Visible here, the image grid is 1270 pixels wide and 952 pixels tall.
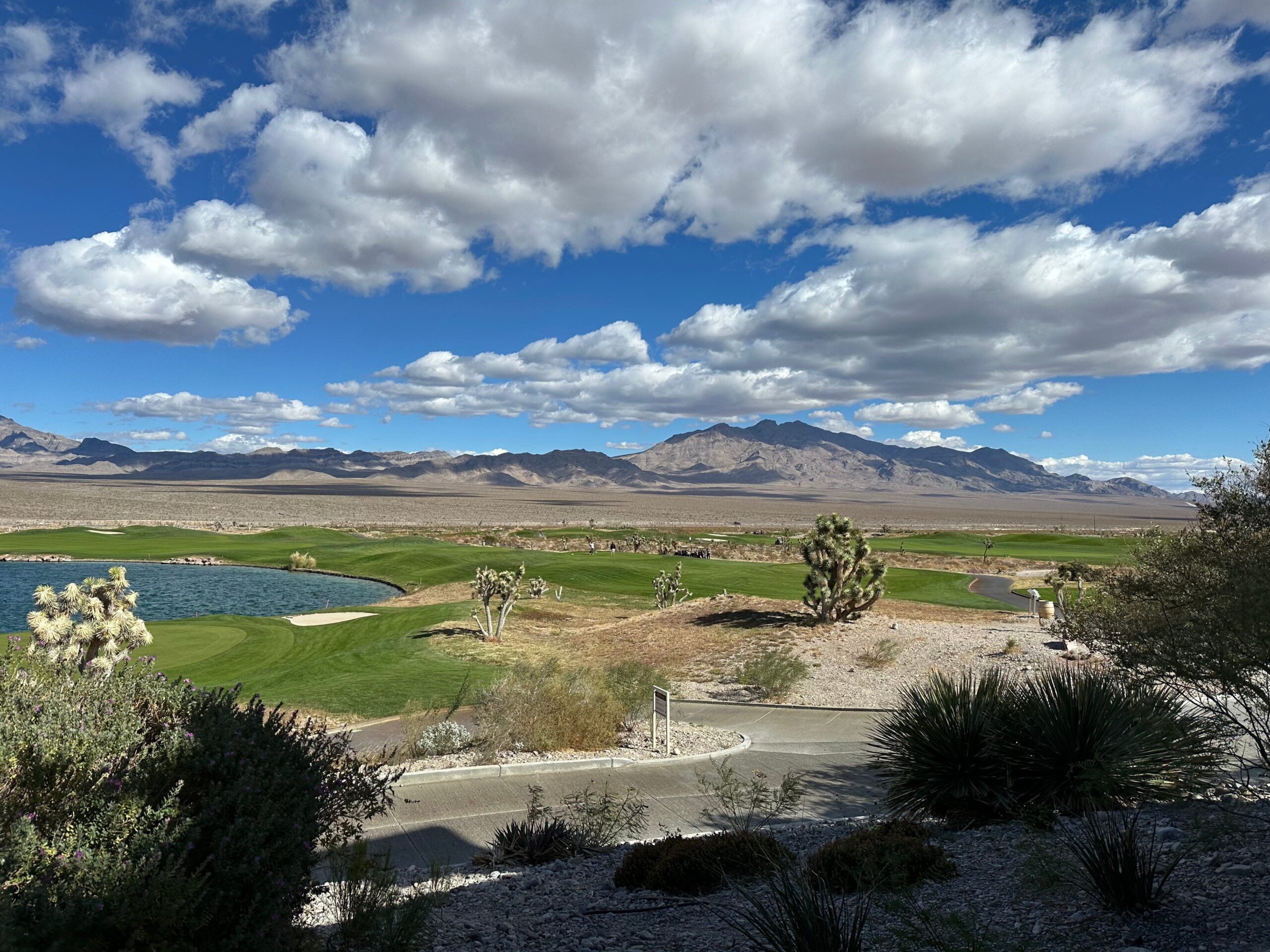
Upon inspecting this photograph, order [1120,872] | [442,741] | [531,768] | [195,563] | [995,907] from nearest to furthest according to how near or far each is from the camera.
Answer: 1. [1120,872]
2. [995,907]
3. [531,768]
4. [442,741]
5. [195,563]

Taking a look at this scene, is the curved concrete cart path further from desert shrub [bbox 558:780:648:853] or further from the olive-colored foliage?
the olive-colored foliage

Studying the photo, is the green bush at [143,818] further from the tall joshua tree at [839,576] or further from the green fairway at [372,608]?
the tall joshua tree at [839,576]

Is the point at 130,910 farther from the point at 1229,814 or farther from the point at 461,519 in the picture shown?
the point at 461,519

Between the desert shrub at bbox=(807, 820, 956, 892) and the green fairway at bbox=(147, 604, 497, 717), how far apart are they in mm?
13536

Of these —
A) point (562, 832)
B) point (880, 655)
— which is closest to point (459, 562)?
point (880, 655)

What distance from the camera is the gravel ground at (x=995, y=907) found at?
17.1 feet

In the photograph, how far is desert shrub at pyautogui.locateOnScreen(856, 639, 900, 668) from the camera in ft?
69.3

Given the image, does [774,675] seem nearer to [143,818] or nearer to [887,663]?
[887,663]

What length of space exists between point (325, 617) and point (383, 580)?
1851 cm

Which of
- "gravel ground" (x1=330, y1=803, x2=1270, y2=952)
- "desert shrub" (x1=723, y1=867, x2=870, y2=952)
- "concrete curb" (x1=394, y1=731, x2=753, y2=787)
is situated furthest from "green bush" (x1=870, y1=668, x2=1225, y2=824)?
"concrete curb" (x1=394, y1=731, x2=753, y2=787)

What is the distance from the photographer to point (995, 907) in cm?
590

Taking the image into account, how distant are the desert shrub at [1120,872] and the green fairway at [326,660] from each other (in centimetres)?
1552

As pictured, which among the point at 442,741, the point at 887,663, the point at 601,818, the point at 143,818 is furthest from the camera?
the point at 887,663

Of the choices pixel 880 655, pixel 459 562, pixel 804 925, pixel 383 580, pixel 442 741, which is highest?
pixel 804 925
